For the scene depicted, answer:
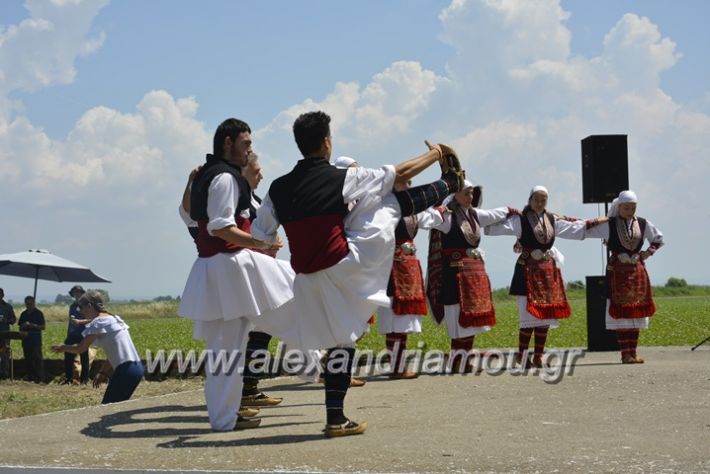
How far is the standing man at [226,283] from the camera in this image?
666 centimetres

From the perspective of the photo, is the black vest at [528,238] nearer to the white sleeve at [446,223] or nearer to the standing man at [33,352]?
the white sleeve at [446,223]

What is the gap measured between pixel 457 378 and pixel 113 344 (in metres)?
3.24

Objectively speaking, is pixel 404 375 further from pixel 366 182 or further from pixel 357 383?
pixel 366 182

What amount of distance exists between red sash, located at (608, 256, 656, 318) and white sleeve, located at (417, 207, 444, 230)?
98.2 inches

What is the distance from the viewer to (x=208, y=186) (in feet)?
21.8

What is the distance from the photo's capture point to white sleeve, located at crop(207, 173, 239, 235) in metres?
6.45

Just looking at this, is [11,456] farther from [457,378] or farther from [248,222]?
[457,378]

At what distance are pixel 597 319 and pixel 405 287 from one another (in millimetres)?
4112

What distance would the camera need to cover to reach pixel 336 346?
6.38 metres

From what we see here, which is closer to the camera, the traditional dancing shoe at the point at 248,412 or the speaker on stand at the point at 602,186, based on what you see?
the traditional dancing shoe at the point at 248,412

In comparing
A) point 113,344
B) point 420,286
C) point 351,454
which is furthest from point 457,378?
point 351,454

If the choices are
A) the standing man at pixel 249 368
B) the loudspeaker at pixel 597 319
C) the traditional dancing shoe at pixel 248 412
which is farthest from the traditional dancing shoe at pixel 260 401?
the loudspeaker at pixel 597 319

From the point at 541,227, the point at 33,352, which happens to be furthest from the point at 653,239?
the point at 33,352

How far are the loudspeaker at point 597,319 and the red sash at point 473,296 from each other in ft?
10.8
